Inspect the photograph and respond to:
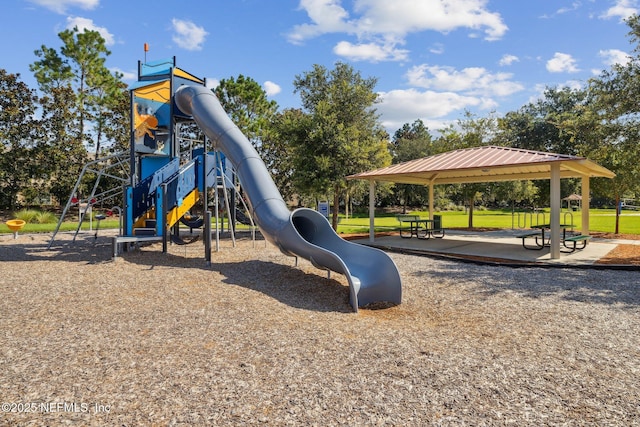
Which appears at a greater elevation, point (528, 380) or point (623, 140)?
point (623, 140)

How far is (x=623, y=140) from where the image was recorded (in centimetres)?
1280

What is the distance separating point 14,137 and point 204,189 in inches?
1071

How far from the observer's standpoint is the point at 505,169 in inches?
557

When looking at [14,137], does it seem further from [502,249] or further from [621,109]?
[621,109]

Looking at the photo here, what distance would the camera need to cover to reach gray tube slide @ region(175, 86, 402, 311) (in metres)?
6.94

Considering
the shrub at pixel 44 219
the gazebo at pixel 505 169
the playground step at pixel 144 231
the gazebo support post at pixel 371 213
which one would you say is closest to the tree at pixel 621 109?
the gazebo at pixel 505 169

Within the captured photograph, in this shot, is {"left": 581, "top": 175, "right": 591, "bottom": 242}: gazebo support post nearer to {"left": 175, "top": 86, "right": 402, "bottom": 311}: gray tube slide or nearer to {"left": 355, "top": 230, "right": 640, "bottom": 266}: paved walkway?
{"left": 355, "top": 230, "right": 640, "bottom": 266}: paved walkway

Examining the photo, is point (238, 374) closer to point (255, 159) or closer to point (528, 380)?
point (528, 380)

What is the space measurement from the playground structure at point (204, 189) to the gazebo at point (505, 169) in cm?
624

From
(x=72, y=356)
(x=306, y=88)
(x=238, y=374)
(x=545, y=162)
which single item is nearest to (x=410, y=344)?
(x=238, y=374)

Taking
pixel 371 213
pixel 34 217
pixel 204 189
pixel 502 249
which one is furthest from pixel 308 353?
pixel 34 217

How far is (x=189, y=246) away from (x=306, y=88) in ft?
35.8

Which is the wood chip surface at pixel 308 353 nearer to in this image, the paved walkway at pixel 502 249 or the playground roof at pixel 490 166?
the paved walkway at pixel 502 249

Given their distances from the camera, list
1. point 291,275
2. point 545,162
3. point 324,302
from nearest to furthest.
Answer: point 324,302 < point 291,275 < point 545,162
